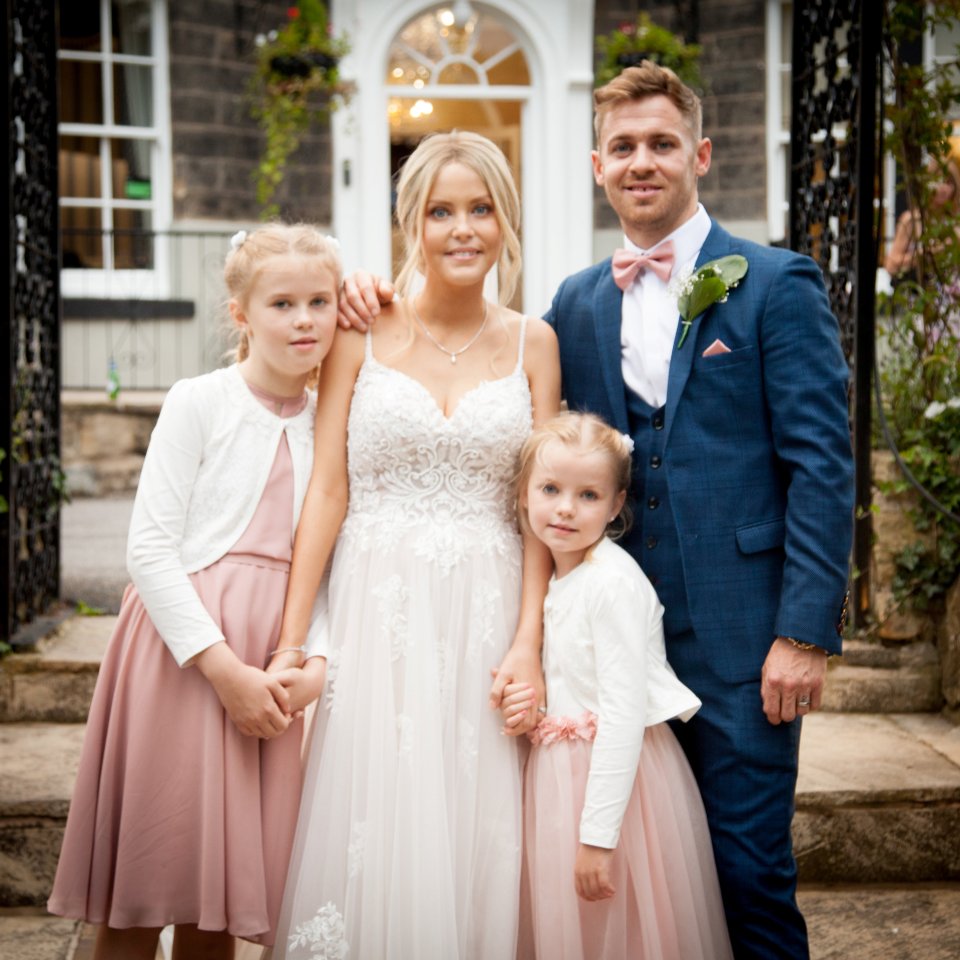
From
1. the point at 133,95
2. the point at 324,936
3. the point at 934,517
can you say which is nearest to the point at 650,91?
the point at 324,936

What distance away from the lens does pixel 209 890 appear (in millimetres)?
2309

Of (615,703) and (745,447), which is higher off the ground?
(745,447)

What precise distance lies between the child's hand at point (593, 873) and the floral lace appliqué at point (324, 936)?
49 cm

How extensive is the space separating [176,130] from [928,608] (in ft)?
23.0

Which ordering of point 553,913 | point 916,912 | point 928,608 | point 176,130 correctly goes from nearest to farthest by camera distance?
point 553,913 < point 916,912 < point 928,608 < point 176,130

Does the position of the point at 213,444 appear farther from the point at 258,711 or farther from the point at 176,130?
the point at 176,130

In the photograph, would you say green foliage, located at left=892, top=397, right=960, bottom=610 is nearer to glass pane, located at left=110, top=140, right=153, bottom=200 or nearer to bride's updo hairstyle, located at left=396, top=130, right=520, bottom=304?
bride's updo hairstyle, located at left=396, top=130, right=520, bottom=304

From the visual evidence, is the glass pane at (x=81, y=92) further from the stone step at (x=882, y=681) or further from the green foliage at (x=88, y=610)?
the stone step at (x=882, y=681)

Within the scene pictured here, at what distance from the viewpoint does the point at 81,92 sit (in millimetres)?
9086

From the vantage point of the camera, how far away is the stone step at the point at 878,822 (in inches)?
131

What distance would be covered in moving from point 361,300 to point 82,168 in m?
7.45

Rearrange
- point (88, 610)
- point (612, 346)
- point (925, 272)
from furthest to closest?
point (88, 610), point (925, 272), point (612, 346)

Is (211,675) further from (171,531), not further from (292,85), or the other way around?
(292,85)

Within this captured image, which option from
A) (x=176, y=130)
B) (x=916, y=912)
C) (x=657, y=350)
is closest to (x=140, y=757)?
(x=657, y=350)
